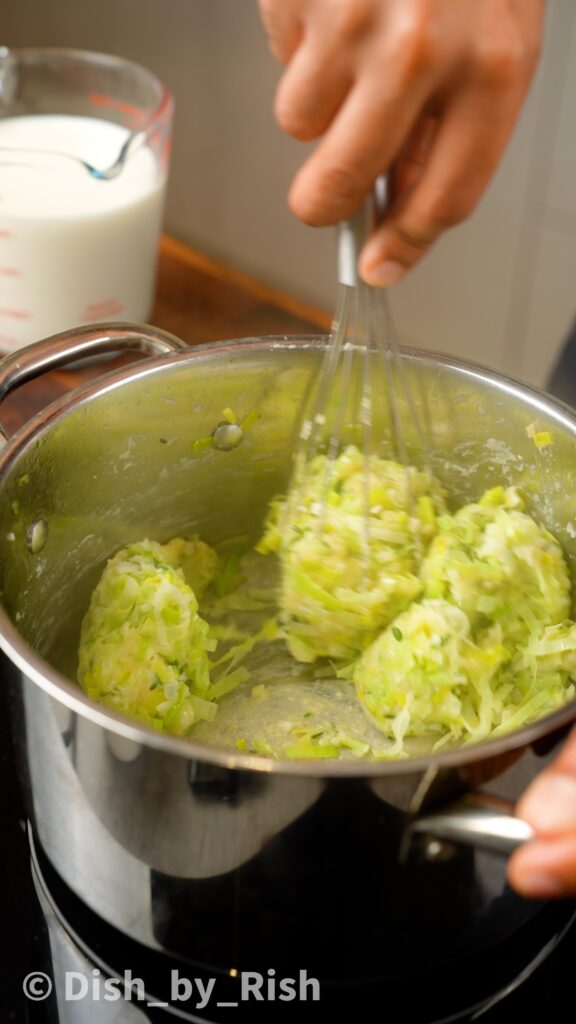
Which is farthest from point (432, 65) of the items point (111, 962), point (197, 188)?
point (197, 188)

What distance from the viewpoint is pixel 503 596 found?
74 cm

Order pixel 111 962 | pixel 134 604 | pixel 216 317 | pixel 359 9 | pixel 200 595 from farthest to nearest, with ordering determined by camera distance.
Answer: pixel 216 317
pixel 200 595
pixel 134 604
pixel 111 962
pixel 359 9

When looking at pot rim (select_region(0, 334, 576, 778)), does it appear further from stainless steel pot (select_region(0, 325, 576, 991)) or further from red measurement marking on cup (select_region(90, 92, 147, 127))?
red measurement marking on cup (select_region(90, 92, 147, 127))

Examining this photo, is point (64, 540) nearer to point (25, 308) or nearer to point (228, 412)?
point (228, 412)

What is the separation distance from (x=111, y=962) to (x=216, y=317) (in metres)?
0.71

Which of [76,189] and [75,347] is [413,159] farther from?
[76,189]

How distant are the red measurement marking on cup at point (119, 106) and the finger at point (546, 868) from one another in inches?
33.8

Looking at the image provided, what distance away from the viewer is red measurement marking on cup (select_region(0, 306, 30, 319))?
1.01 meters

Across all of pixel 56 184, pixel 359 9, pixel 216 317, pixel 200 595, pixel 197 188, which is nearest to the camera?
pixel 359 9

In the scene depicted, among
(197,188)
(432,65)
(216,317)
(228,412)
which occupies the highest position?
(432,65)

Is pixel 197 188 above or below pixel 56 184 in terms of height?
below

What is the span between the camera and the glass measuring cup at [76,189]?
0.96m

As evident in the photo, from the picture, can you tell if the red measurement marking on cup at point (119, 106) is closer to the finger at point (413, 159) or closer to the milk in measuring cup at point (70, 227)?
the milk in measuring cup at point (70, 227)

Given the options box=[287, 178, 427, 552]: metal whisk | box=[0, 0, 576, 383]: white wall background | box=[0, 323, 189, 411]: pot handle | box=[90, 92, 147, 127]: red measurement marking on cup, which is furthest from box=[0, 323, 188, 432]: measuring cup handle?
box=[0, 0, 576, 383]: white wall background
